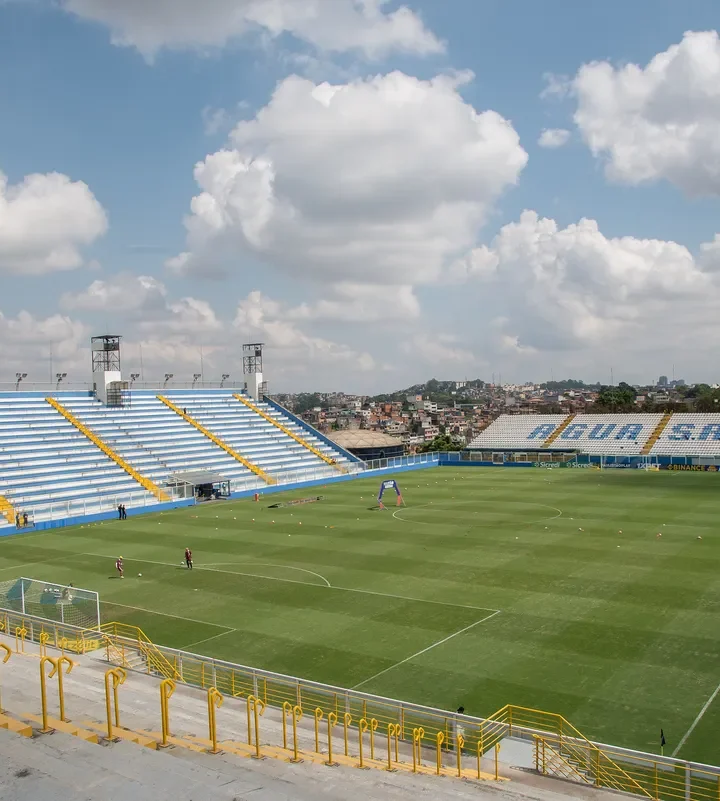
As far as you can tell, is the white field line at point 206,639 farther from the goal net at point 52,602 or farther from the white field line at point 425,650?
the white field line at point 425,650

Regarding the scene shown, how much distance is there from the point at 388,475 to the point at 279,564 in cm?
3779

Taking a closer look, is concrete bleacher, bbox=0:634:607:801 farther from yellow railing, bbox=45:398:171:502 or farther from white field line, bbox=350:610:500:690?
yellow railing, bbox=45:398:171:502

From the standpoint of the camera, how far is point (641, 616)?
21.7 metres

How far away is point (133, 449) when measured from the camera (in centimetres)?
5409

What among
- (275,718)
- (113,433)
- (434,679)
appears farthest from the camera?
(113,433)

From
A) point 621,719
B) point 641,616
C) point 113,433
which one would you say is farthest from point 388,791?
point 113,433

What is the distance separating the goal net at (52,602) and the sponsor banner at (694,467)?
5816 cm

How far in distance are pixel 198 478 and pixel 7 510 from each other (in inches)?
517

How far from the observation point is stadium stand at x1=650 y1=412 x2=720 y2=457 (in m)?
71.0

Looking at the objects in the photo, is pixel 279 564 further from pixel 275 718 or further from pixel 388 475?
pixel 388 475

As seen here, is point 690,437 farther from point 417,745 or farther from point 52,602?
point 417,745

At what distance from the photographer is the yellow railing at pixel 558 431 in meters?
80.1

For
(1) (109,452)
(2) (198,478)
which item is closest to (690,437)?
(2) (198,478)

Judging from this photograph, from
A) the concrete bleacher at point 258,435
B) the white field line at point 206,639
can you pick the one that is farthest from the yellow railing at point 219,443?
the white field line at point 206,639
